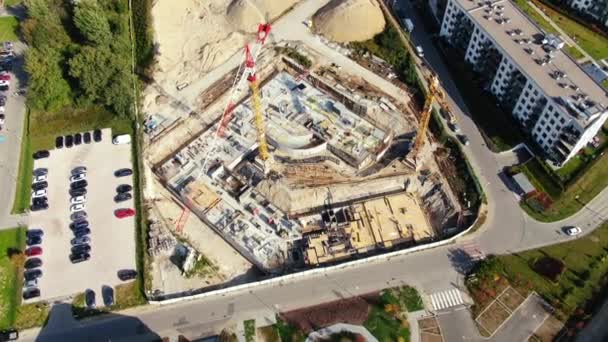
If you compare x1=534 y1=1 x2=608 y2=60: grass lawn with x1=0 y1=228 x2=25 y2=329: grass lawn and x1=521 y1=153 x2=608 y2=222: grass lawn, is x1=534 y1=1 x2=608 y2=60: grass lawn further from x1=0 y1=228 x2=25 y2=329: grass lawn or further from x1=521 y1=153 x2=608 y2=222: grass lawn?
x1=0 y1=228 x2=25 y2=329: grass lawn

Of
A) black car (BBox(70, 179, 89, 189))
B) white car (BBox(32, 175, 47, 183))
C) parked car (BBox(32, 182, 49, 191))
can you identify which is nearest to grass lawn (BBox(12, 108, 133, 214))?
white car (BBox(32, 175, 47, 183))

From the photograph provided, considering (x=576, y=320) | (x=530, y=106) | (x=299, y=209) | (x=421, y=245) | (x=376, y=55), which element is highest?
(x=376, y=55)

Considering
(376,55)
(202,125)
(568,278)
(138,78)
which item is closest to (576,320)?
(568,278)

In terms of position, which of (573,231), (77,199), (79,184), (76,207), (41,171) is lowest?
(573,231)

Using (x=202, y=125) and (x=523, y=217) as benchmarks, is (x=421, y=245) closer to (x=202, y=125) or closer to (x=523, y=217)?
(x=523, y=217)

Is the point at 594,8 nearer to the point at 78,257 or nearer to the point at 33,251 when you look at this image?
the point at 78,257

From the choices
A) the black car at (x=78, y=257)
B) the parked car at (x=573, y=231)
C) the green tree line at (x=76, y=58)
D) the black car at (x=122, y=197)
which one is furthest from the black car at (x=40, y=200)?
the parked car at (x=573, y=231)

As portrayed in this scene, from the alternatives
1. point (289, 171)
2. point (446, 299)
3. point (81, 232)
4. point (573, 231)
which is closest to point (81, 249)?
point (81, 232)

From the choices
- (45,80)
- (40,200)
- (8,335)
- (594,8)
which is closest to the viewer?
(8,335)
